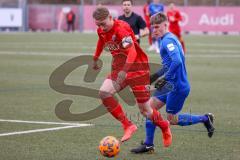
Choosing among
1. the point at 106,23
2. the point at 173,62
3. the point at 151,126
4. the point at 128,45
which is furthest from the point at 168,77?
the point at 106,23

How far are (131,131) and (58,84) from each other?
8816 mm

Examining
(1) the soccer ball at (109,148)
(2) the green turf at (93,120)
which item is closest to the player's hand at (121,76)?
(2) the green turf at (93,120)

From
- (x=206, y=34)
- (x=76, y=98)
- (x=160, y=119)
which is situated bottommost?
(x=206, y=34)

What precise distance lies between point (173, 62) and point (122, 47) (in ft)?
3.39

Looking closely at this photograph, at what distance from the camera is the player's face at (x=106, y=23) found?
32.9ft

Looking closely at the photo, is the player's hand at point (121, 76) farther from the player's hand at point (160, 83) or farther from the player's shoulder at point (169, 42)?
the player's shoulder at point (169, 42)

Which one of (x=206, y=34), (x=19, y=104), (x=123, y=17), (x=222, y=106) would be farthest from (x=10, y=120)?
(x=206, y=34)

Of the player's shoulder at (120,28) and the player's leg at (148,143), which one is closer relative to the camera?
the player's leg at (148,143)

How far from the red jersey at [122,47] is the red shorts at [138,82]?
3.2 inches

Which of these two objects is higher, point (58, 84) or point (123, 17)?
point (123, 17)

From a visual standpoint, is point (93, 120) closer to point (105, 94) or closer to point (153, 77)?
point (105, 94)

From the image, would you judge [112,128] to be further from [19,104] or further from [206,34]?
[206,34]

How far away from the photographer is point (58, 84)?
18.6 m

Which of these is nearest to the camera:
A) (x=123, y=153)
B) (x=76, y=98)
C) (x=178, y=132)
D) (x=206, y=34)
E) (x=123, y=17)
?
(x=123, y=153)
